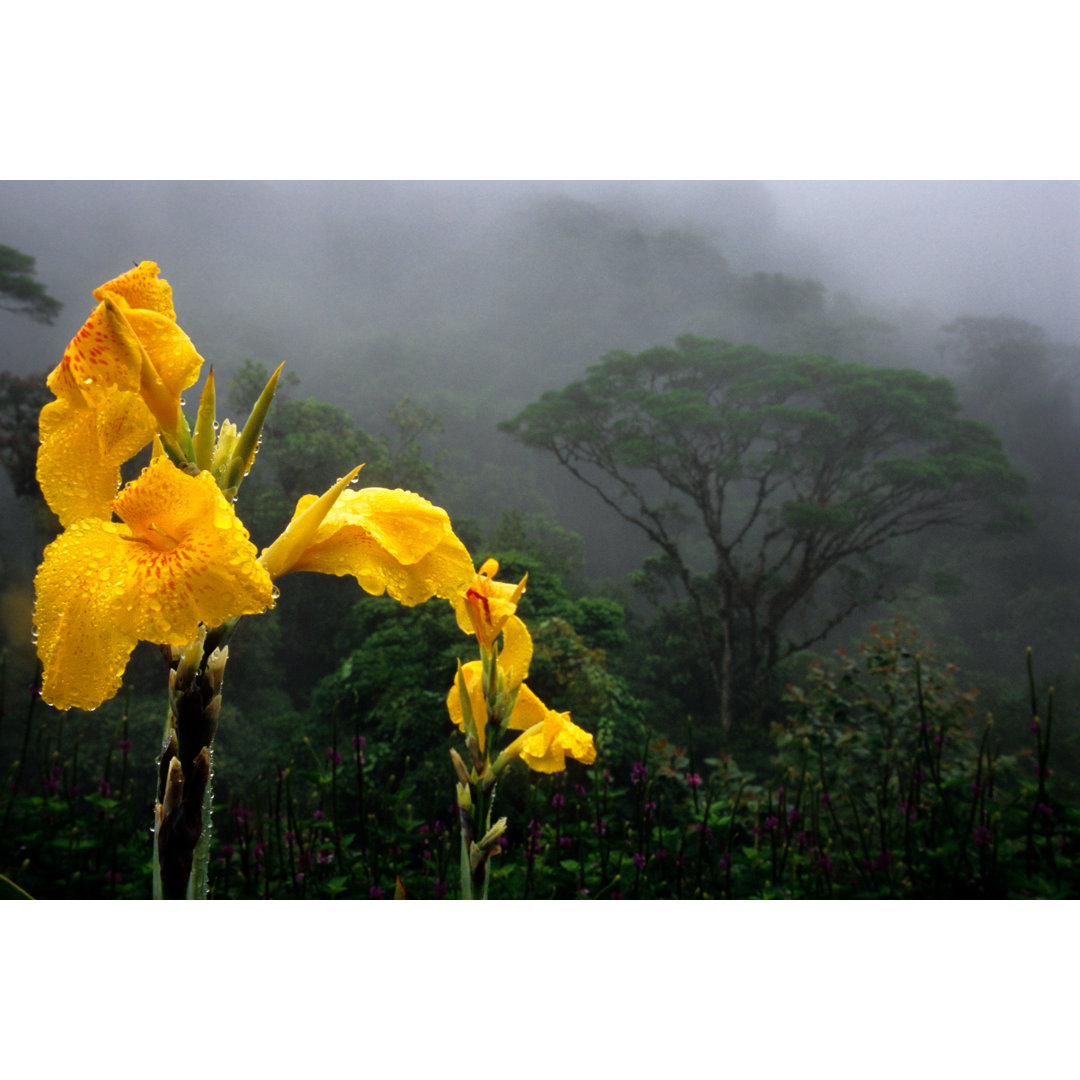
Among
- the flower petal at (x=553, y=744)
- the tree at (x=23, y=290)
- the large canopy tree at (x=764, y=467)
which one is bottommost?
the flower petal at (x=553, y=744)

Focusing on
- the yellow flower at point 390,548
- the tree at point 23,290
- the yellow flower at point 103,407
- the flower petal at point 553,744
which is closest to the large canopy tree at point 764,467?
the tree at point 23,290

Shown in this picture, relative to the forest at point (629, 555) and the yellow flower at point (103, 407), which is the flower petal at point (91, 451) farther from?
the forest at point (629, 555)

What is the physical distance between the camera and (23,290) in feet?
8.16

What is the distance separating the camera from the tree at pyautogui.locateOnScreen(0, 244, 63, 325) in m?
2.46

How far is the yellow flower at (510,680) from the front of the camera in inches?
33.8

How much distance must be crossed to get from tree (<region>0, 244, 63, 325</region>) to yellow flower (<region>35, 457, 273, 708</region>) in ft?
8.31

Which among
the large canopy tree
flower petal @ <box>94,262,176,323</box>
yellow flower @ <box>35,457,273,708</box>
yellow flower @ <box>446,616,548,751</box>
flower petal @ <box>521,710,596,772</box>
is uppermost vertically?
the large canopy tree

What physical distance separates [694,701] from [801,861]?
64 cm

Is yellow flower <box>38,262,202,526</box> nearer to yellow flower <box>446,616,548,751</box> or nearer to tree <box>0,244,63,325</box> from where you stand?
yellow flower <box>446,616,548,751</box>

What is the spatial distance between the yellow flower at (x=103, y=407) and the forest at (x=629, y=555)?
1640mm

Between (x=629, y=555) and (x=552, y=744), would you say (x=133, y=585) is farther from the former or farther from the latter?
(x=629, y=555)

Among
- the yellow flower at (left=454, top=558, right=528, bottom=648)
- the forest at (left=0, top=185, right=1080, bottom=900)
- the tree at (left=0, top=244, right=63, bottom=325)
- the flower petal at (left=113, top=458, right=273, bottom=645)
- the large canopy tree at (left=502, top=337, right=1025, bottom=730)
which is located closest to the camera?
the flower petal at (left=113, top=458, right=273, bottom=645)

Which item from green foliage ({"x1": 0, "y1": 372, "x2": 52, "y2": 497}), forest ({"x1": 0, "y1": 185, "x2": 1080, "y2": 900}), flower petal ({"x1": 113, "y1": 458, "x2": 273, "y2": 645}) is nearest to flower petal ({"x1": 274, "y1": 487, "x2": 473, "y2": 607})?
flower petal ({"x1": 113, "y1": 458, "x2": 273, "y2": 645})

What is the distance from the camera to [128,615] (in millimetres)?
518
